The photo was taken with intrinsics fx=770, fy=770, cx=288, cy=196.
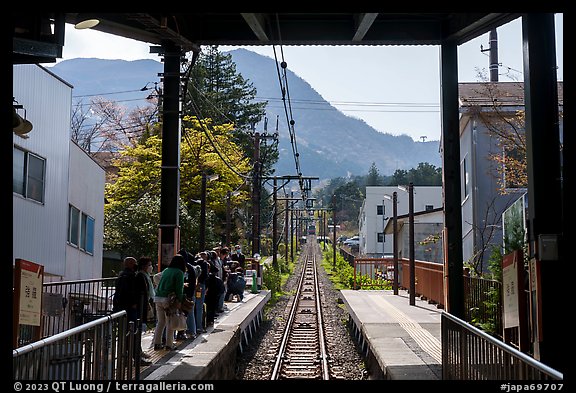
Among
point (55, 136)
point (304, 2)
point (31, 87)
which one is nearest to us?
point (304, 2)

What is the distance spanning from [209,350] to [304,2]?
25.2ft

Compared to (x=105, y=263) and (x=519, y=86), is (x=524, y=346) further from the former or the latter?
(x=105, y=263)

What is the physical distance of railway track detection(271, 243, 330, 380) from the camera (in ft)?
53.5

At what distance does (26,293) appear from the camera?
23.9 feet

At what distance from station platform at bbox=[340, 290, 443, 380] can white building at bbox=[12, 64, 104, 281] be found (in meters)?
8.55

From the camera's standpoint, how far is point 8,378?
18.0ft

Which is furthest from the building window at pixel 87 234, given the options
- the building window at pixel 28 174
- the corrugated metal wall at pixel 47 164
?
the building window at pixel 28 174

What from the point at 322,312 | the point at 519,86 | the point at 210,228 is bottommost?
the point at 322,312

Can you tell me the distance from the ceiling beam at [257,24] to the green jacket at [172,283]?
432 cm

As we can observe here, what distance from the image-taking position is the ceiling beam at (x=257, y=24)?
1279cm

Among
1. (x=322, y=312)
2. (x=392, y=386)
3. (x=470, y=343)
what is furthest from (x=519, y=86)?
(x=392, y=386)

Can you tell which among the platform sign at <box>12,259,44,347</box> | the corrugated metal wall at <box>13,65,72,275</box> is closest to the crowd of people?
the platform sign at <box>12,259,44,347</box>

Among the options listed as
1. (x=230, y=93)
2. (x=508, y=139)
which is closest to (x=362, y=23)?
(x=508, y=139)

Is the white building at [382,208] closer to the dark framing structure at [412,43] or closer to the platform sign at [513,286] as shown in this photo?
the dark framing structure at [412,43]
